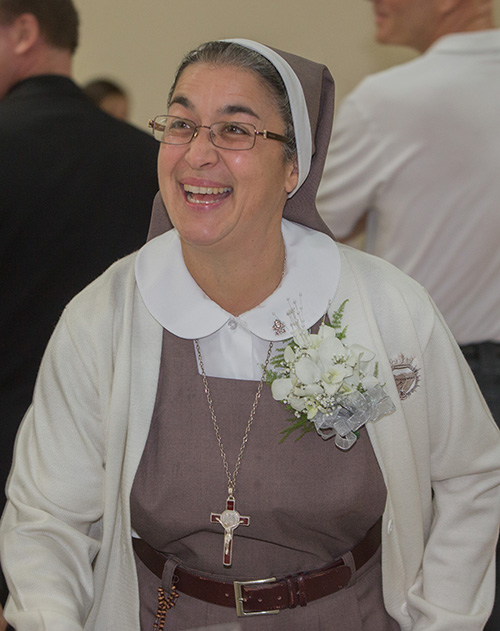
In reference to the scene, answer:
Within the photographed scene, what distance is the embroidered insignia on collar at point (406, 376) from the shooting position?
2270 mm

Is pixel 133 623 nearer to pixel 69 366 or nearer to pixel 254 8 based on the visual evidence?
pixel 69 366

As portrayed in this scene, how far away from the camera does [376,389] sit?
6.95 feet

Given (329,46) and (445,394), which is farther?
(329,46)

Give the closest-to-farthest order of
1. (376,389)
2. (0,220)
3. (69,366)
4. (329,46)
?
(376,389), (69,366), (0,220), (329,46)

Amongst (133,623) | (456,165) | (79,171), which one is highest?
(456,165)

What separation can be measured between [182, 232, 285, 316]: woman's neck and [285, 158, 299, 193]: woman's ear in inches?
5.1

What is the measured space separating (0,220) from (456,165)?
61.4 inches

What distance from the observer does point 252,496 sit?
2170 millimetres

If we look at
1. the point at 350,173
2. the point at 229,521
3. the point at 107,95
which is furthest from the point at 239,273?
the point at 107,95

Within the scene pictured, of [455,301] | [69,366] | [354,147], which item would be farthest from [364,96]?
[69,366]

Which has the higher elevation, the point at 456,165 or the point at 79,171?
the point at 456,165

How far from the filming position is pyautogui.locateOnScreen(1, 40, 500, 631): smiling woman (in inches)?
85.5

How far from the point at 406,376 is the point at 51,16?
83.9 inches

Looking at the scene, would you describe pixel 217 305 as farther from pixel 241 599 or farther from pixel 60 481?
pixel 241 599
